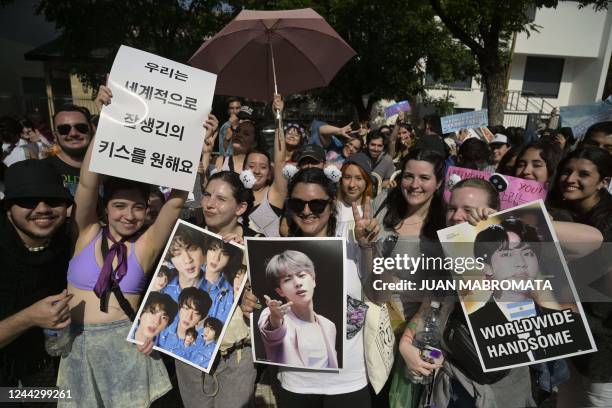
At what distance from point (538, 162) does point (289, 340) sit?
2.22 metres

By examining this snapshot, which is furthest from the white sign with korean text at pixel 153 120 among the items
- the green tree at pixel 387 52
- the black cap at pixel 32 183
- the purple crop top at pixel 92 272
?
the green tree at pixel 387 52

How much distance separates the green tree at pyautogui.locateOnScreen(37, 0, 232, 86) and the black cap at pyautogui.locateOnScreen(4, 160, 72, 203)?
9436 mm

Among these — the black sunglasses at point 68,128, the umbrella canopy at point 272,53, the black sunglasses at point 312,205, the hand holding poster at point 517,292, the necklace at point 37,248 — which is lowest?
the necklace at point 37,248

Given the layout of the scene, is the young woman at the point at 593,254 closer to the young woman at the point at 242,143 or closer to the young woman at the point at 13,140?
the young woman at the point at 242,143

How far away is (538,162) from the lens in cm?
281

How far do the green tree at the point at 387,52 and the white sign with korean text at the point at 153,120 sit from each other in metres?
14.8

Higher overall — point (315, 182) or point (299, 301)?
point (315, 182)

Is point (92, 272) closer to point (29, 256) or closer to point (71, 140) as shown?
point (29, 256)

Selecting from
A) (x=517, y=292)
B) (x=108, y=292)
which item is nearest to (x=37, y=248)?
(x=108, y=292)

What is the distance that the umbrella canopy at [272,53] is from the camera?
3592 mm

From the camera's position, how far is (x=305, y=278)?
193cm

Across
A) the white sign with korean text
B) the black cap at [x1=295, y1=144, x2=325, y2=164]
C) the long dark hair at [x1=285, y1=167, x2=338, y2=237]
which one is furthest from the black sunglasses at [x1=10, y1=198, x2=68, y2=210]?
the black cap at [x1=295, y1=144, x2=325, y2=164]

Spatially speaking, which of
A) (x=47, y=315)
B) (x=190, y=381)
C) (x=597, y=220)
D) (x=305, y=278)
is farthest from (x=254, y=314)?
(x=597, y=220)

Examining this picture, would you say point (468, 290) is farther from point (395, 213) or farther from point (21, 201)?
point (21, 201)
